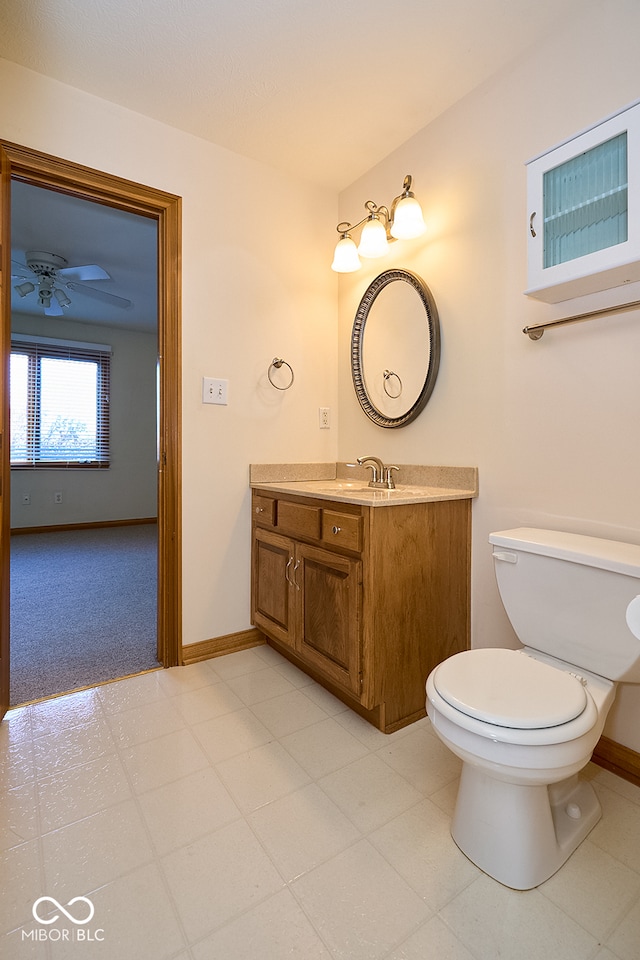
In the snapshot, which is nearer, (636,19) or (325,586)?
(636,19)

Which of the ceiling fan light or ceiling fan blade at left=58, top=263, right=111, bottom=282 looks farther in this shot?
the ceiling fan light

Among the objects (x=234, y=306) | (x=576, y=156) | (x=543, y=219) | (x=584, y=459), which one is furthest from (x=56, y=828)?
(x=576, y=156)

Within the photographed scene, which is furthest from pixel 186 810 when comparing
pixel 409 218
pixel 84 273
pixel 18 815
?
pixel 84 273

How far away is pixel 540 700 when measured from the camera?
3.43 feet

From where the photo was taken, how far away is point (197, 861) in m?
1.10

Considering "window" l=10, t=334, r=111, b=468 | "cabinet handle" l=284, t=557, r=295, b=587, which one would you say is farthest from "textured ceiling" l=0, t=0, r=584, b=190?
"window" l=10, t=334, r=111, b=468

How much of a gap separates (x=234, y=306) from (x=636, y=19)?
65.2 inches

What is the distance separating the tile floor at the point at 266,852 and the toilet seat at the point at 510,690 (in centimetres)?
41

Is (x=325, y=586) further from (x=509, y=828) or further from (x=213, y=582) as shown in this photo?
(x=509, y=828)

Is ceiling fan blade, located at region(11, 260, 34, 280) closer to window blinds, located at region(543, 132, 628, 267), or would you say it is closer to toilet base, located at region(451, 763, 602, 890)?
window blinds, located at region(543, 132, 628, 267)

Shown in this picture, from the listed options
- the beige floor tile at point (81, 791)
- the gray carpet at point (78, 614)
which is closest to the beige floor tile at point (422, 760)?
the beige floor tile at point (81, 791)

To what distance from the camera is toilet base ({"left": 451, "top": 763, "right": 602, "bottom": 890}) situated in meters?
1.05

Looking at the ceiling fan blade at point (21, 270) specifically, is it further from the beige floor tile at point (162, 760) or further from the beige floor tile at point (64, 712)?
the beige floor tile at point (162, 760)

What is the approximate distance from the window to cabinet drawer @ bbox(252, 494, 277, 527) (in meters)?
3.82
